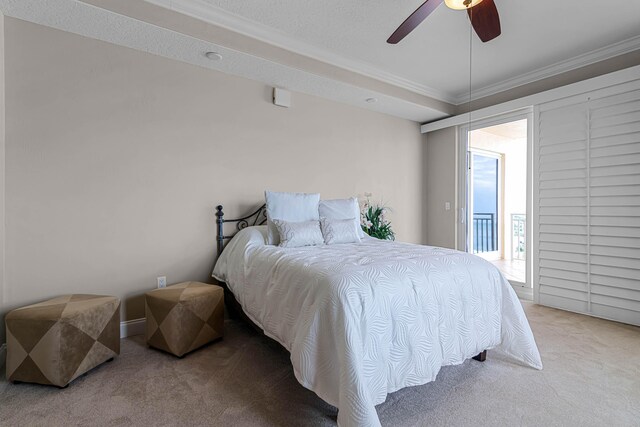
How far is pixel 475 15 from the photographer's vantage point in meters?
2.11

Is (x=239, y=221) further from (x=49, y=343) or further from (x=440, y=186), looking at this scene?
(x=440, y=186)

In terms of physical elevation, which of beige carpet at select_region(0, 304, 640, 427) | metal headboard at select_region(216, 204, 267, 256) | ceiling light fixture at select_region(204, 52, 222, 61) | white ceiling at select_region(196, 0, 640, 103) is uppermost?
white ceiling at select_region(196, 0, 640, 103)

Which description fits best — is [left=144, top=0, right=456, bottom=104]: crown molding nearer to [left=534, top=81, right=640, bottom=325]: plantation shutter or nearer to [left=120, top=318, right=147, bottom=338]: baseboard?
[left=534, top=81, right=640, bottom=325]: plantation shutter

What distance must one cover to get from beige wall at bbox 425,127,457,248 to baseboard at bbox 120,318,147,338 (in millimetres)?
4001

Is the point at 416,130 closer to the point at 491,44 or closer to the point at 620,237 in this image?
the point at 491,44

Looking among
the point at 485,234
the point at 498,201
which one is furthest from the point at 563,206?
the point at 485,234

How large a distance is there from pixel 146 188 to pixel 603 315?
4.51 metres

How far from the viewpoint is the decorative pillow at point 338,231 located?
292 cm

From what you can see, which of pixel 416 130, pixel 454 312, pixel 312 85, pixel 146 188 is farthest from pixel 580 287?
pixel 146 188

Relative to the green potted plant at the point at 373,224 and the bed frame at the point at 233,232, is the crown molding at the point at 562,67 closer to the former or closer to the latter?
the green potted plant at the point at 373,224

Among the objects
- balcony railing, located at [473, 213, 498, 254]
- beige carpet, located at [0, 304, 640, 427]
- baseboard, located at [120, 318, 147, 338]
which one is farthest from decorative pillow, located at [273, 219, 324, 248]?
balcony railing, located at [473, 213, 498, 254]

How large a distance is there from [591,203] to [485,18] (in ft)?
7.38

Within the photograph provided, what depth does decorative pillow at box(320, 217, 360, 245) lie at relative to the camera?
2925 millimetres

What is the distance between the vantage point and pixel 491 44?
305 centimetres
